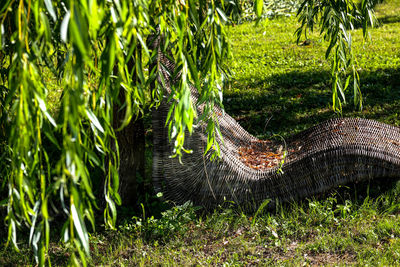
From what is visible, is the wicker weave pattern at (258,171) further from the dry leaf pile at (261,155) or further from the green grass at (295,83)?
the green grass at (295,83)

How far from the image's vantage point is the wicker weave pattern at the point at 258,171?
4211mm

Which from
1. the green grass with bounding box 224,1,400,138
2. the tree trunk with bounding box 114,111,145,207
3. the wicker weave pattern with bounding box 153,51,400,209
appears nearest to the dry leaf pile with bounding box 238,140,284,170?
the wicker weave pattern with bounding box 153,51,400,209

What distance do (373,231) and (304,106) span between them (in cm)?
311

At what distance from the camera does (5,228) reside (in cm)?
432

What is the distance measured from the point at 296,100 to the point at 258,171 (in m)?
2.85

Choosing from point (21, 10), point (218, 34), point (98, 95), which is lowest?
point (98, 95)

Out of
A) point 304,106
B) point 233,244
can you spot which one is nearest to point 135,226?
point 233,244

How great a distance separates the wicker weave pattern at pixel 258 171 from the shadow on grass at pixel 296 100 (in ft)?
5.43

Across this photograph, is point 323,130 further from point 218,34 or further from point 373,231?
point 218,34

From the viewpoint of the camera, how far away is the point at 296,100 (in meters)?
7.08

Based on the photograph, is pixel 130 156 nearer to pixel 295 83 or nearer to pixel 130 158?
pixel 130 158

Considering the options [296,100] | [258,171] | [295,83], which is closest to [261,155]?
[258,171]

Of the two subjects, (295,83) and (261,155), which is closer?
(261,155)

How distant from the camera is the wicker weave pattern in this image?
13.8 feet
